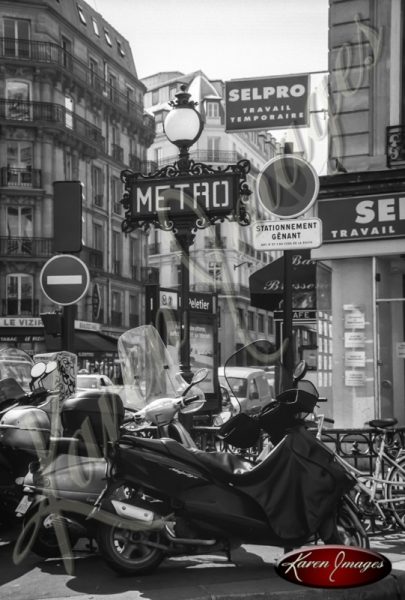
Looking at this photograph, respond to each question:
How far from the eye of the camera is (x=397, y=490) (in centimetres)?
697

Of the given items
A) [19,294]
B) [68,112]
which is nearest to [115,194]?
[68,112]

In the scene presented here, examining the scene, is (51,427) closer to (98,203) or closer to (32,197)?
(32,197)

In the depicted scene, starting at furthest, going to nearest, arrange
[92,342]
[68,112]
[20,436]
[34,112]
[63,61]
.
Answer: [68,112] → [63,61] → [34,112] → [92,342] → [20,436]

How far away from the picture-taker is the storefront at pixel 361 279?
1162 centimetres

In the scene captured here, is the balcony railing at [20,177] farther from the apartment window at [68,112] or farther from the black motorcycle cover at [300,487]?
the black motorcycle cover at [300,487]

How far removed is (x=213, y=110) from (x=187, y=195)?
6327 cm

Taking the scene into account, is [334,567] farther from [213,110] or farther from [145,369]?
[213,110]

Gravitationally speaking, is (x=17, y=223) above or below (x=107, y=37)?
below

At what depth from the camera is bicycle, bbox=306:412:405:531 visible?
6738 millimetres

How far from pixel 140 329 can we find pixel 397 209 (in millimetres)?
5170

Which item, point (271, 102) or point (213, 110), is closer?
point (271, 102)

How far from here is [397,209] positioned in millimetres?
11500

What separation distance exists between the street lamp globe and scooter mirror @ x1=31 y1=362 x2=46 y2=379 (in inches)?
109

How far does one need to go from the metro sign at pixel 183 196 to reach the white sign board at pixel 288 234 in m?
1.25
